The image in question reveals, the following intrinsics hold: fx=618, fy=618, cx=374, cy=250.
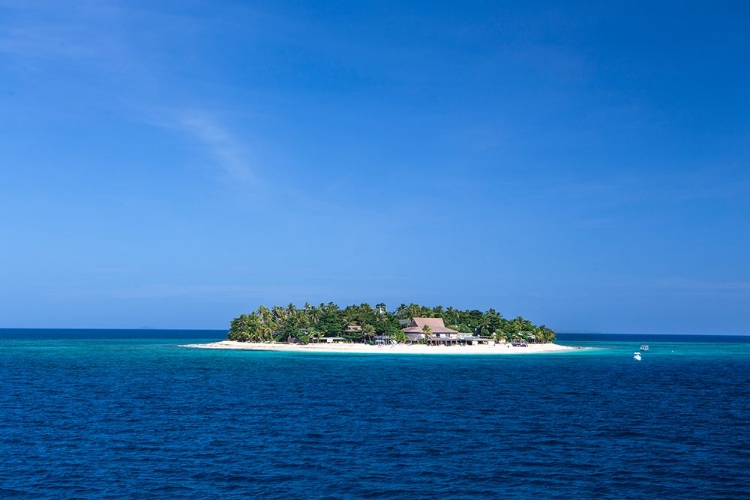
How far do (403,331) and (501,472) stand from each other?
157 metres

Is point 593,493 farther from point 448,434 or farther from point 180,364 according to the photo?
point 180,364

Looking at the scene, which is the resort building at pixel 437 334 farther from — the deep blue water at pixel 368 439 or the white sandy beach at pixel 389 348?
the deep blue water at pixel 368 439

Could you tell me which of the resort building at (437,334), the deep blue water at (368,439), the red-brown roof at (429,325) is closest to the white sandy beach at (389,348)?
the resort building at (437,334)

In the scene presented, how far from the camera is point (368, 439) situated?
147 ft

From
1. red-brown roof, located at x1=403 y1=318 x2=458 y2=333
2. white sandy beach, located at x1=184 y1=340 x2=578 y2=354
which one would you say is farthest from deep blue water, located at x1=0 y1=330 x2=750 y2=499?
red-brown roof, located at x1=403 y1=318 x2=458 y2=333

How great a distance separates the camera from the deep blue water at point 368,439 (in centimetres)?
3344

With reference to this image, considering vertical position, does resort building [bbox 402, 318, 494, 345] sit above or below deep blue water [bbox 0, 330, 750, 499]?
above

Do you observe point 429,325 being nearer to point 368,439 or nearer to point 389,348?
point 389,348

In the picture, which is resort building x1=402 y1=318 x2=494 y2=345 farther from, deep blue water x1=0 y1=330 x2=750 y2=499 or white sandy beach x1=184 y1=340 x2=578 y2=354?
deep blue water x1=0 y1=330 x2=750 y2=499

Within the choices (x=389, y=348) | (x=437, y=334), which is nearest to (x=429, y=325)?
(x=437, y=334)

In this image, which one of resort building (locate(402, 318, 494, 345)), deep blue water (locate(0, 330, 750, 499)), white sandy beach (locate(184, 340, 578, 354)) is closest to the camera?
deep blue water (locate(0, 330, 750, 499))

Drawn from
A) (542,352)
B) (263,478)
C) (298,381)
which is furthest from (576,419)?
(542,352)

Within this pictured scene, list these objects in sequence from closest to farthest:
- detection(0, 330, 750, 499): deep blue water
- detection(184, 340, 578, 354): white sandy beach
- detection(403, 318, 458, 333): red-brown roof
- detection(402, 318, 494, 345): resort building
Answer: detection(0, 330, 750, 499): deep blue water < detection(184, 340, 578, 354): white sandy beach < detection(402, 318, 494, 345): resort building < detection(403, 318, 458, 333): red-brown roof

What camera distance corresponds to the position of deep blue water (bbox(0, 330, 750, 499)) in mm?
33438
